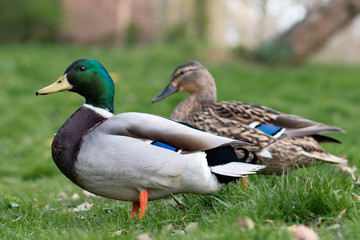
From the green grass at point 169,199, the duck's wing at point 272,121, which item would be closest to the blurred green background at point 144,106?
the green grass at point 169,199

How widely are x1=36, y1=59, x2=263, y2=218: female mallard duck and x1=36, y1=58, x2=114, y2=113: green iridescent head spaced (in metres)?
0.24

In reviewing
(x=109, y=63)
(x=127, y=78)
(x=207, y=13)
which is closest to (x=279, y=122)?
(x=127, y=78)

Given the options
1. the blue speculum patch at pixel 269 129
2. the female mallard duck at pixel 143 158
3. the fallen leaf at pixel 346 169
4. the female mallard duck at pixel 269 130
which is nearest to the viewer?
the female mallard duck at pixel 143 158

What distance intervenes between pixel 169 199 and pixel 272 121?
A: 1178mm

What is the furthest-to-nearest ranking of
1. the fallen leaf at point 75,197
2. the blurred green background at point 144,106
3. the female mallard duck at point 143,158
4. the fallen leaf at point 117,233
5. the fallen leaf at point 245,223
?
the fallen leaf at point 75,197, the female mallard duck at point 143,158, the blurred green background at point 144,106, the fallen leaf at point 117,233, the fallen leaf at point 245,223

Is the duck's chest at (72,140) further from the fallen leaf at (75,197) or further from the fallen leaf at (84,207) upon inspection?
the fallen leaf at (75,197)

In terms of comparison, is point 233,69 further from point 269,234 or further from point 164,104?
point 269,234

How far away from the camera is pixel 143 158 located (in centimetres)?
286

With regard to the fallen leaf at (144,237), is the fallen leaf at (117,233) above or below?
below

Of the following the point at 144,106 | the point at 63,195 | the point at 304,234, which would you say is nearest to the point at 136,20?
the point at 144,106

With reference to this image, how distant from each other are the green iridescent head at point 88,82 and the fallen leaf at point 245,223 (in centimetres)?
144

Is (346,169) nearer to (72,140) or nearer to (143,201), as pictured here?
(143,201)

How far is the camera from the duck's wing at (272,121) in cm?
379

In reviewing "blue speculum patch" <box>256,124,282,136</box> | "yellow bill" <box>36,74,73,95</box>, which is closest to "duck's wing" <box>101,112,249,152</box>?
"yellow bill" <box>36,74,73,95</box>
